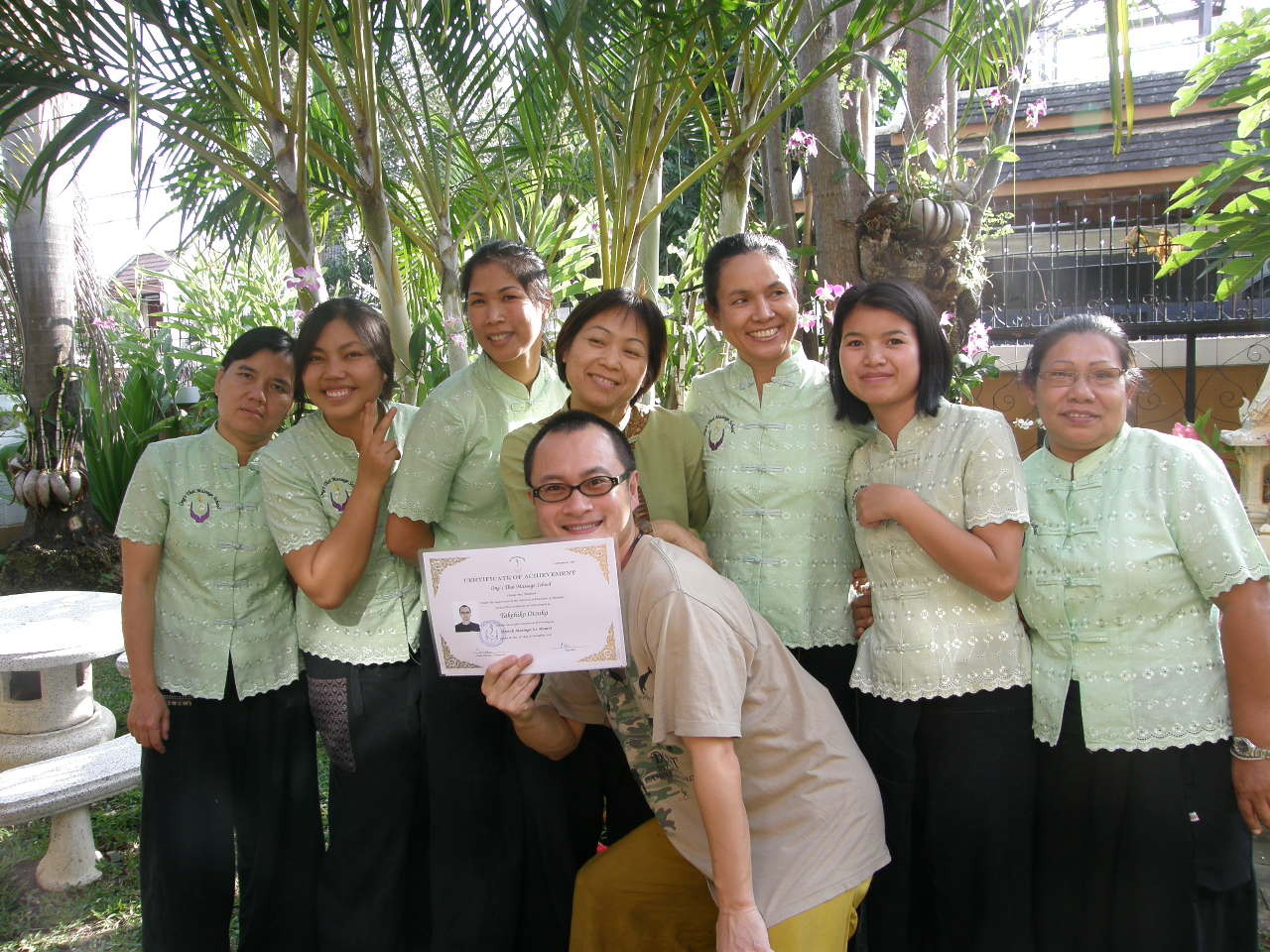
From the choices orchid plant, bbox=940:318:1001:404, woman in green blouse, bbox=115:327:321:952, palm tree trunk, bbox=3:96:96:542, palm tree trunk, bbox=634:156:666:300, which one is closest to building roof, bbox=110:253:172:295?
palm tree trunk, bbox=3:96:96:542

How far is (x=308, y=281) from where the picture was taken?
357 cm

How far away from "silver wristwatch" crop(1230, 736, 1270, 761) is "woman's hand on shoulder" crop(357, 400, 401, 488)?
77.6 inches

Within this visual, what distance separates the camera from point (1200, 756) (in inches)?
80.4

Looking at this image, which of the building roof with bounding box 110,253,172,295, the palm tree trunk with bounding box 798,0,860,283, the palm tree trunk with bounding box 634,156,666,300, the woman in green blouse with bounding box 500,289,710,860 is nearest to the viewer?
the woman in green blouse with bounding box 500,289,710,860

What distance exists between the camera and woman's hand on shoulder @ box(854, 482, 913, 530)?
2.04 m

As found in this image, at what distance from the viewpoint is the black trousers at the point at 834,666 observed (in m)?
2.32

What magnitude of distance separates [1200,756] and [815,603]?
33.3 inches

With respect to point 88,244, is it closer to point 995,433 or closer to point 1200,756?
point 995,433

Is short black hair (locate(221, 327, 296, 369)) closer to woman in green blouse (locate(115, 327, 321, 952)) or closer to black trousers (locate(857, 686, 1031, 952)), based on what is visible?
woman in green blouse (locate(115, 327, 321, 952))

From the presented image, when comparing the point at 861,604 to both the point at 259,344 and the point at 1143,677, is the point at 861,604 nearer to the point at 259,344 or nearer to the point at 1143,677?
the point at 1143,677

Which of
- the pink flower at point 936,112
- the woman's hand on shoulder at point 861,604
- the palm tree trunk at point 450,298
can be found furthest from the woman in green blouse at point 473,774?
the pink flower at point 936,112

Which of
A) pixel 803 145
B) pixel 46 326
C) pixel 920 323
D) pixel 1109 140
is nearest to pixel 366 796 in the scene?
Answer: pixel 920 323

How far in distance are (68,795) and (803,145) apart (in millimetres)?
3610

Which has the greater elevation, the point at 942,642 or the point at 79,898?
the point at 942,642
